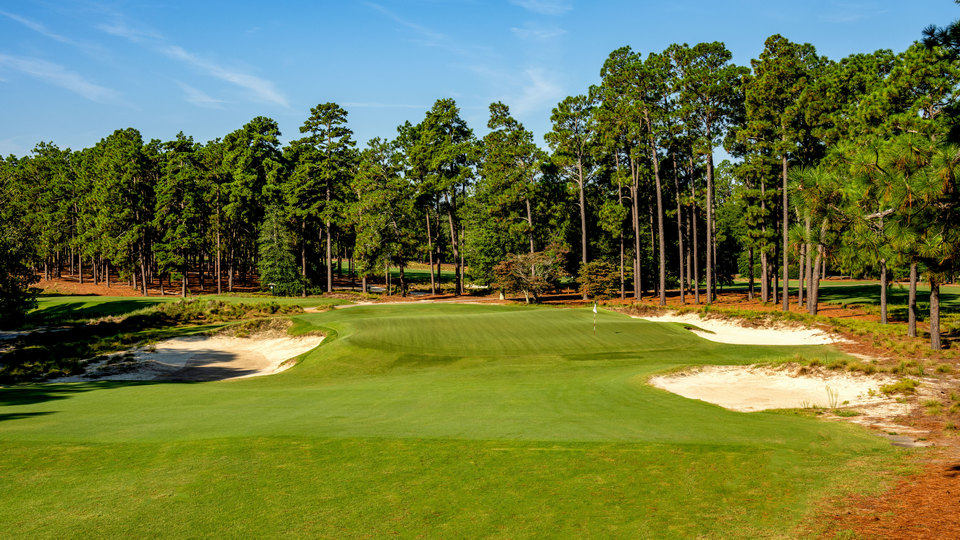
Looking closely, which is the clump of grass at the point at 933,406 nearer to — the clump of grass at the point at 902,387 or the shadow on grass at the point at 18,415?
the clump of grass at the point at 902,387

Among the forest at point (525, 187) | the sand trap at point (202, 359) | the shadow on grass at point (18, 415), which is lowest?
the sand trap at point (202, 359)

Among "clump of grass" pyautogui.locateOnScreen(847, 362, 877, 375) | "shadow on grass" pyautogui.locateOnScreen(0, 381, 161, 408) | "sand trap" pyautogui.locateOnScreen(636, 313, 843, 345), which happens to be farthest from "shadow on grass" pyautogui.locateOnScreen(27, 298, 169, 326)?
"clump of grass" pyautogui.locateOnScreen(847, 362, 877, 375)

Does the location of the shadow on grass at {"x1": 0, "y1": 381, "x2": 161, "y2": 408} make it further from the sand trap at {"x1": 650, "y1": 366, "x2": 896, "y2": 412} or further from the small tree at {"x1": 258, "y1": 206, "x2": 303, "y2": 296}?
the small tree at {"x1": 258, "y1": 206, "x2": 303, "y2": 296}

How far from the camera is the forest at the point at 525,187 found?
139 ft

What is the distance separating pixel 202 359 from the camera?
102 feet

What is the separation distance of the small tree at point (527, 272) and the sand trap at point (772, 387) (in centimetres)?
3441

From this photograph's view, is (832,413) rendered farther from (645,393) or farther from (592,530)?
(592,530)

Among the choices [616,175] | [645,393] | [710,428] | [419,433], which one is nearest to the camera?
[419,433]

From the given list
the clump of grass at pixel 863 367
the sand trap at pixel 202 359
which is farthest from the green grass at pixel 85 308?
the clump of grass at pixel 863 367

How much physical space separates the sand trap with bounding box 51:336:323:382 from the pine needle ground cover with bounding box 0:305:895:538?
803cm

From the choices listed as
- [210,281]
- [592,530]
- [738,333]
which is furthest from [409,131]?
[592,530]

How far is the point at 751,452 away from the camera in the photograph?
10.7 meters

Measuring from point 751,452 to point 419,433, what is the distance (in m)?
6.30

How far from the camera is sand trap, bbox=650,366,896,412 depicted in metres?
16.6
